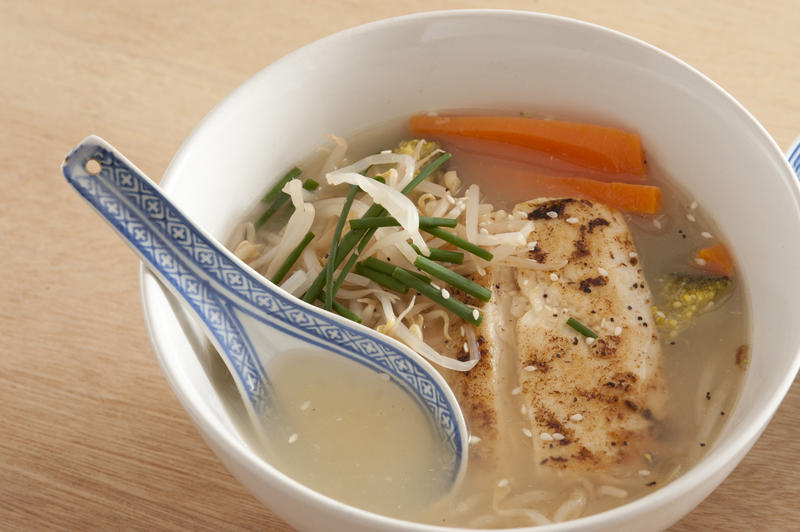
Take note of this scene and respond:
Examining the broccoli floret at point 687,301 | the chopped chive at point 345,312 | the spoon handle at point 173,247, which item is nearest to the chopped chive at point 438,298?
the chopped chive at point 345,312

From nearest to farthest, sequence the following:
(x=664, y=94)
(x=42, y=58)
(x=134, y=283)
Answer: (x=664, y=94)
(x=134, y=283)
(x=42, y=58)

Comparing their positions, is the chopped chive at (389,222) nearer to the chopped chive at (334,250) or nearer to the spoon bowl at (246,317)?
the chopped chive at (334,250)

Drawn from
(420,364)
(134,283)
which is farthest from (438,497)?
(134,283)

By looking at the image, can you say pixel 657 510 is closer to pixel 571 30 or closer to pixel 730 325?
pixel 730 325

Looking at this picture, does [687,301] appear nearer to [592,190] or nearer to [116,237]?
[592,190]

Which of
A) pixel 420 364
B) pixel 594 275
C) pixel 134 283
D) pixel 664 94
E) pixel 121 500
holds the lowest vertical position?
pixel 121 500

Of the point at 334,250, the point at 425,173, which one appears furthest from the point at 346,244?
the point at 425,173
